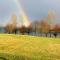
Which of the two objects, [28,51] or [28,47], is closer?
[28,51]

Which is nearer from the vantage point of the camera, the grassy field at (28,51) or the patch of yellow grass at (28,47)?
the grassy field at (28,51)

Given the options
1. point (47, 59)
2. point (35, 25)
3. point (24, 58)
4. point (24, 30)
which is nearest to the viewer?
point (24, 58)

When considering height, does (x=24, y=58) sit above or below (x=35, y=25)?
below

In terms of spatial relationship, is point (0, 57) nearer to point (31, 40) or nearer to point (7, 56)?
point (7, 56)

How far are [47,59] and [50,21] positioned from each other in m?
38.0

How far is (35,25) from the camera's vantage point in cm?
6206

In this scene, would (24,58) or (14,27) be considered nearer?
(24,58)

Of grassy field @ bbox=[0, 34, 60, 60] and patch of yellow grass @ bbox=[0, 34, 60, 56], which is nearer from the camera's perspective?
grassy field @ bbox=[0, 34, 60, 60]

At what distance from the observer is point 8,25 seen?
187 feet

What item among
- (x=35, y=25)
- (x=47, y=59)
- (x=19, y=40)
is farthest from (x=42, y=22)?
(x=47, y=59)

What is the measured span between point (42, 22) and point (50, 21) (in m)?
9.98

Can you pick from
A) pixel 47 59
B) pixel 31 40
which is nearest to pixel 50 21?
pixel 31 40

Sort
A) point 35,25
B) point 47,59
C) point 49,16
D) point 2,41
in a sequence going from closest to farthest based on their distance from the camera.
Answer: point 47,59
point 2,41
point 49,16
point 35,25

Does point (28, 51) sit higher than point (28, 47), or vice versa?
point (28, 47)
